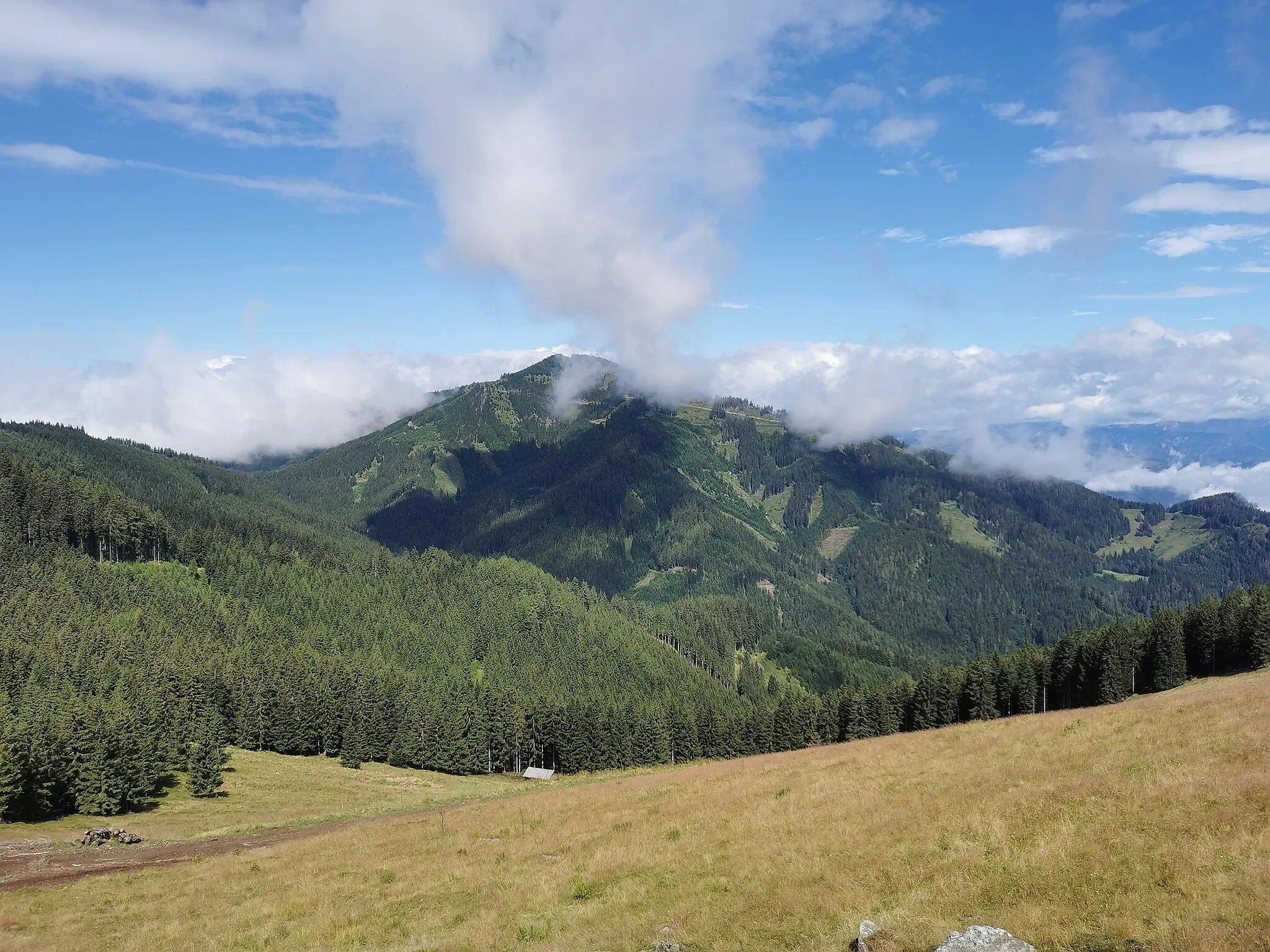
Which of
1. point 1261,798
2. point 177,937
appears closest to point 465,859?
point 177,937

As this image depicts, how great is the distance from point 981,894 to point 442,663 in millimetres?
191334

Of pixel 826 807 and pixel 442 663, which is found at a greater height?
pixel 826 807

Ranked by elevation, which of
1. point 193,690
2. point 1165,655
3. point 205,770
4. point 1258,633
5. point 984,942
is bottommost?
point 205,770

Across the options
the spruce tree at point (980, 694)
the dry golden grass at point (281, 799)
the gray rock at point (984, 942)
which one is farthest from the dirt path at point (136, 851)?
the spruce tree at point (980, 694)

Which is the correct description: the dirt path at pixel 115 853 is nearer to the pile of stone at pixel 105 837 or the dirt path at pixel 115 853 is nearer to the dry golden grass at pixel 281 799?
the pile of stone at pixel 105 837

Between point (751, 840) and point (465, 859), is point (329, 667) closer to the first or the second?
point (465, 859)

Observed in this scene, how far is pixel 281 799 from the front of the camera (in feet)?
289

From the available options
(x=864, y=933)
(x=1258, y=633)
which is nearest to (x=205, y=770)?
(x=864, y=933)

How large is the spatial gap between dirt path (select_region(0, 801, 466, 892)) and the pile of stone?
3.50ft

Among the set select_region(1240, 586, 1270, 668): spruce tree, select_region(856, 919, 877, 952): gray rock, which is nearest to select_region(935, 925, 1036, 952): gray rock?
select_region(856, 919, 877, 952): gray rock

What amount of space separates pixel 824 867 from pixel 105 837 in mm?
57464

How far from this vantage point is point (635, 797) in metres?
45.8

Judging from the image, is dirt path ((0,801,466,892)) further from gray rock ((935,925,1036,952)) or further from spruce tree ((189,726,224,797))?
gray rock ((935,925,1036,952))

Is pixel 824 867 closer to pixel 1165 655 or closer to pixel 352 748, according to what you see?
pixel 352 748
